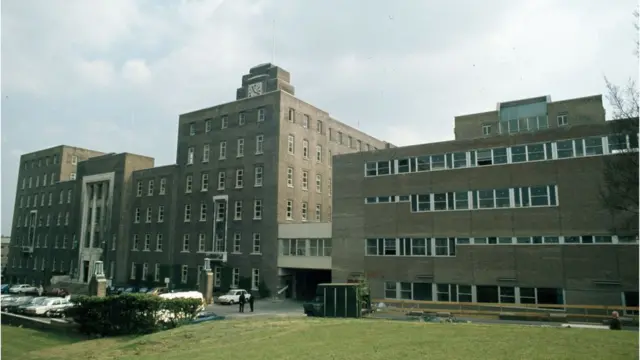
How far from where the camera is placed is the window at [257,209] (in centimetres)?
5466

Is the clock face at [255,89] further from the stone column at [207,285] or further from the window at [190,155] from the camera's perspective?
the stone column at [207,285]

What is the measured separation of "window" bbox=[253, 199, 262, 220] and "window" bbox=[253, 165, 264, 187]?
2.00 meters

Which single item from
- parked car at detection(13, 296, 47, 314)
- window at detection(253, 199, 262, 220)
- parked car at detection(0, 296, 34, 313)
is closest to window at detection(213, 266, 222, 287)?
window at detection(253, 199, 262, 220)

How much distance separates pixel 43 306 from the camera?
4078cm

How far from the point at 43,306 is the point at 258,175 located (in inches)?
992

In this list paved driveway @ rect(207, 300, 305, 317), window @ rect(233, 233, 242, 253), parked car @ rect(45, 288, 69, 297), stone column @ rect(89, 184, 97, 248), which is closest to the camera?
paved driveway @ rect(207, 300, 305, 317)

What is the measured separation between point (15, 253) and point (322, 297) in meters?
83.4

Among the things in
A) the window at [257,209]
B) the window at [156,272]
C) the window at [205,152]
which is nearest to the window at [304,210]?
the window at [257,209]

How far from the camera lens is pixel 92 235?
71.4 meters

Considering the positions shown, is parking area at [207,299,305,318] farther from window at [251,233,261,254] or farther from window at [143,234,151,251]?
window at [143,234,151,251]

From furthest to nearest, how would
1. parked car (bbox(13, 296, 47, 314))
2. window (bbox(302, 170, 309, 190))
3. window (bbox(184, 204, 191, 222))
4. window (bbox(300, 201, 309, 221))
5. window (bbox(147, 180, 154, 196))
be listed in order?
window (bbox(147, 180, 154, 196)) < window (bbox(184, 204, 191, 222)) < window (bbox(302, 170, 309, 190)) < window (bbox(300, 201, 309, 221)) < parked car (bbox(13, 296, 47, 314))

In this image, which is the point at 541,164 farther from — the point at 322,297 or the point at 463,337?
the point at 463,337

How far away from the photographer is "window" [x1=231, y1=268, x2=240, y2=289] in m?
54.2

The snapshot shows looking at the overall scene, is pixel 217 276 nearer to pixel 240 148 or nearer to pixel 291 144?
pixel 240 148
